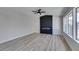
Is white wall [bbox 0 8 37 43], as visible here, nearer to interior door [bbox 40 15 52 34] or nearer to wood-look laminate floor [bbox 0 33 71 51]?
wood-look laminate floor [bbox 0 33 71 51]

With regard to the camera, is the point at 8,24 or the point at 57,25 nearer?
the point at 8,24

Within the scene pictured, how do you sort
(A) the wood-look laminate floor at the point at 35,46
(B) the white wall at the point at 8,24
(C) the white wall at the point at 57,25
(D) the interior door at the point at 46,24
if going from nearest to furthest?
(A) the wood-look laminate floor at the point at 35,46 < (B) the white wall at the point at 8,24 < (C) the white wall at the point at 57,25 < (D) the interior door at the point at 46,24

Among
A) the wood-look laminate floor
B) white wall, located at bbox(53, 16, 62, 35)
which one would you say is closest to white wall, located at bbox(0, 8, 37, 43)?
the wood-look laminate floor

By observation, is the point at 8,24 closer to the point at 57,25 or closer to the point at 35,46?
the point at 35,46

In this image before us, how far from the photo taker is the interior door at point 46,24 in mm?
12961

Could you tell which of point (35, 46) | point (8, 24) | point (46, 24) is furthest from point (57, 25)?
point (35, 46)

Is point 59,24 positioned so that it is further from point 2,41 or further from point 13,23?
point 2,41

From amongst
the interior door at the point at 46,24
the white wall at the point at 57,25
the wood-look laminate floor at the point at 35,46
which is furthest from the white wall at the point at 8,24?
the white wall at the point at 57,25

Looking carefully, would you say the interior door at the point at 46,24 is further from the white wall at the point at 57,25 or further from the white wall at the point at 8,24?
the white wall at the point at 8,24

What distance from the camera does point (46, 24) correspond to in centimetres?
1307

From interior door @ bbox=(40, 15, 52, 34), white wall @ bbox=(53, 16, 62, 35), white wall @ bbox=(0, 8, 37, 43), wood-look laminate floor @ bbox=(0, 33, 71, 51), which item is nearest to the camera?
wood-look laminate floor @ bbox=(0, 33, 71, 51)

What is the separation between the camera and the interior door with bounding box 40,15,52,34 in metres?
13.0
